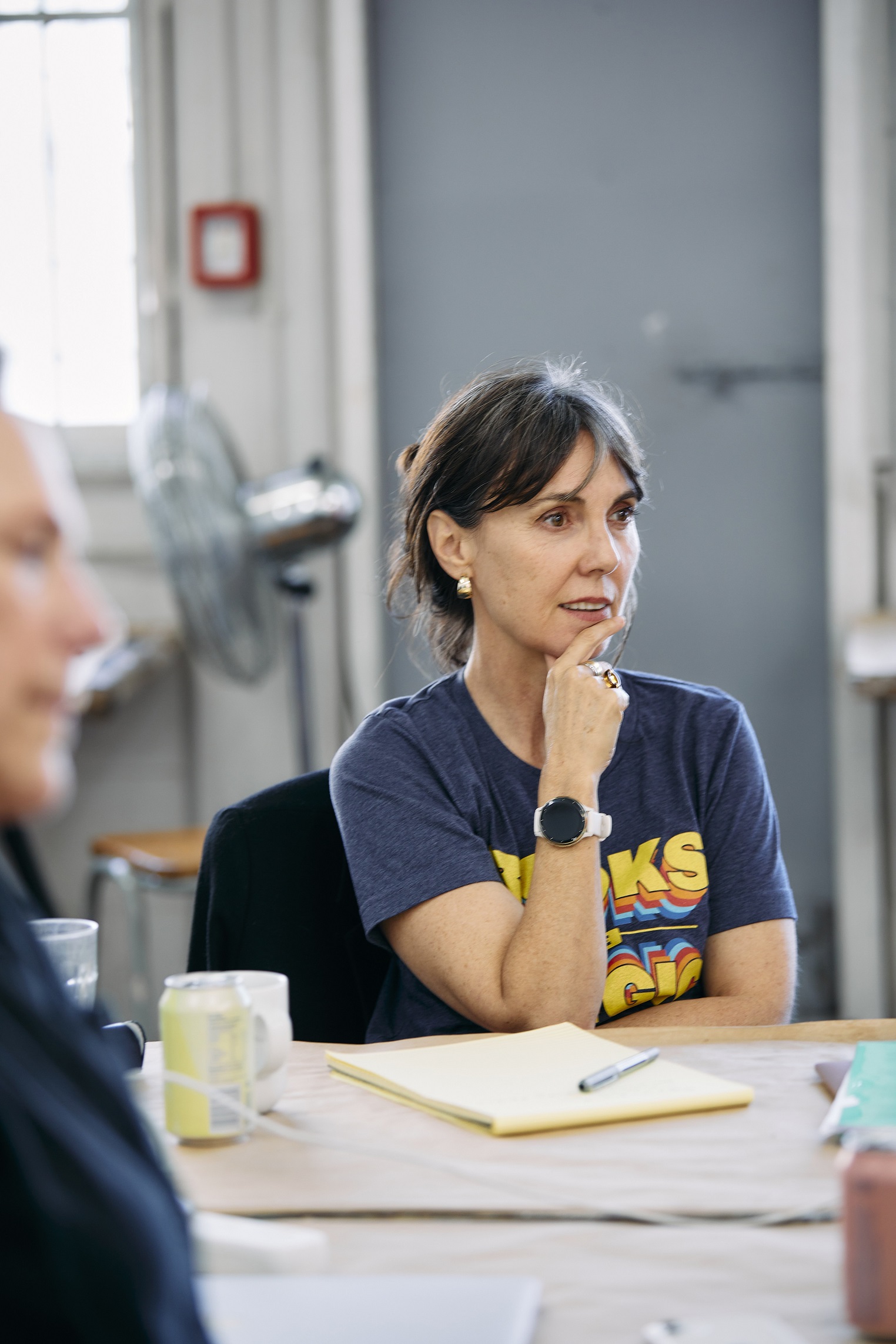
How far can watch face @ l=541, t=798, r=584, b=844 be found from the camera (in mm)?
1284

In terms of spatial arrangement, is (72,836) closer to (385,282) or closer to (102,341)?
(102,341)

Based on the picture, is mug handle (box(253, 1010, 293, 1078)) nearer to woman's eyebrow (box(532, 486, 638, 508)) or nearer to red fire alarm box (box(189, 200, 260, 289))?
woman's eyebrow (box(532, 486, 638, 508))

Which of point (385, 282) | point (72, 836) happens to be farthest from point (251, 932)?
point (385, 282)

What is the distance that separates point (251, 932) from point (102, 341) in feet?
6.92

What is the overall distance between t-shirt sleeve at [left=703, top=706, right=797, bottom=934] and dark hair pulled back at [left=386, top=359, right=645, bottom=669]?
32cm

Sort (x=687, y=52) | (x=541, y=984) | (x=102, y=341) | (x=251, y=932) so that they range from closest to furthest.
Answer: (x=541, y=984), (x=251, y=932), (x=687, y=52), (x=102, y=341)

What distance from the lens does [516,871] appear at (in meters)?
1.38

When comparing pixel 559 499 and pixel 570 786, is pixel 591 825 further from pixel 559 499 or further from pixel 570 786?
pixel 559 499

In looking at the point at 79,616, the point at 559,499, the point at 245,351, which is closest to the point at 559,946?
the point at 559,499

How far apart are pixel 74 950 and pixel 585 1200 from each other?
44cm

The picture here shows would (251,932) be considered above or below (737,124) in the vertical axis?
below

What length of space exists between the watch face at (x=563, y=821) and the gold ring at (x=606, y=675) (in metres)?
0.18

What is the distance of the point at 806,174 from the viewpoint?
2889 mm

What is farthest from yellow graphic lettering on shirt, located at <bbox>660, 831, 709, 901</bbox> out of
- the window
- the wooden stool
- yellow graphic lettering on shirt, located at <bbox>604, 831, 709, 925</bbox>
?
the window
